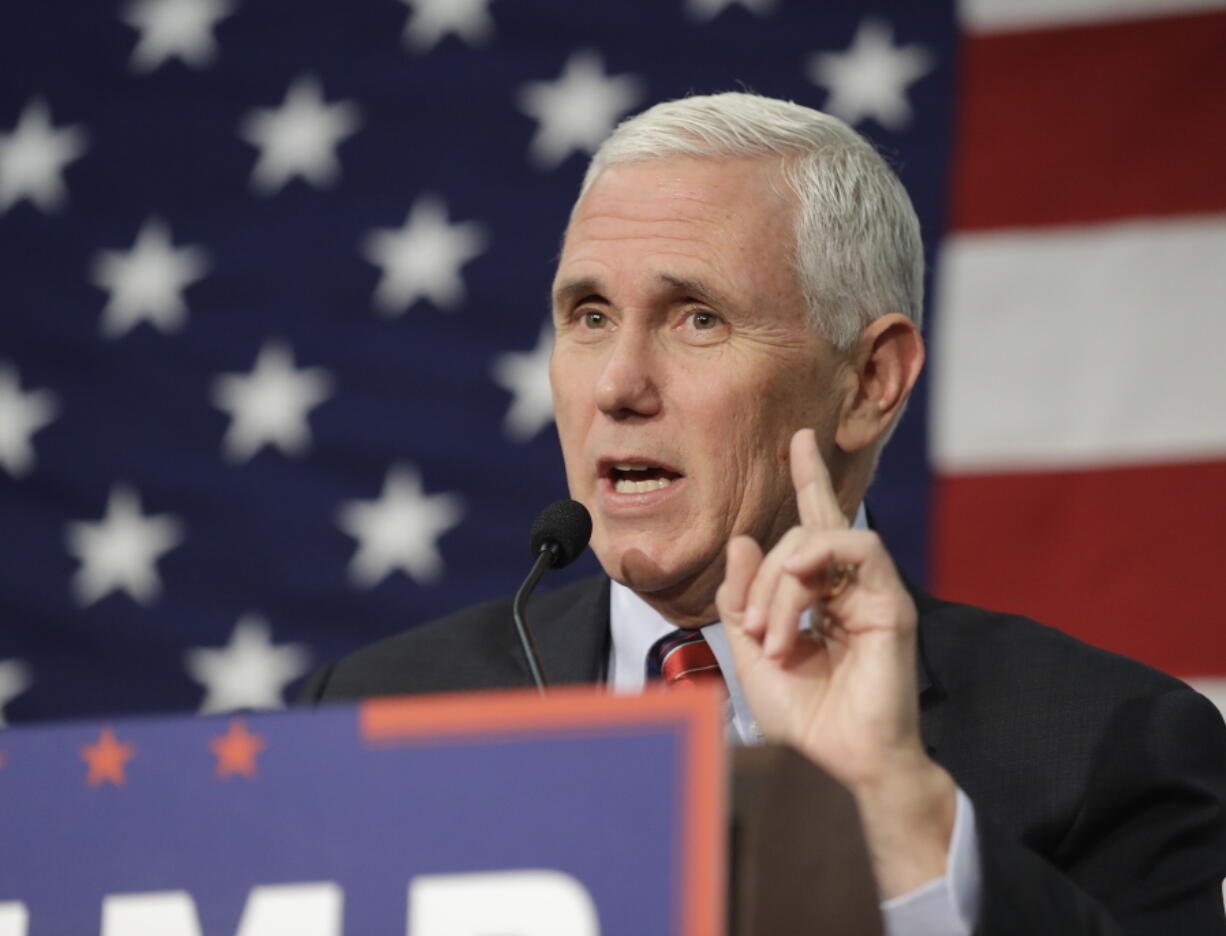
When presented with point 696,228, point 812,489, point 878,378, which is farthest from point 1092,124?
point 812,489

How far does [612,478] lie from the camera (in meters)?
1.70

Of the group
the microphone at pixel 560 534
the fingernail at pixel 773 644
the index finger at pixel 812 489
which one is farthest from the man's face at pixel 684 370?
the fingernail at pixel 773 644

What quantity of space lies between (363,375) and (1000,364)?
1.10 metres

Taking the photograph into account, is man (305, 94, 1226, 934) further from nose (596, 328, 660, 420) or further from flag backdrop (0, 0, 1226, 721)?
flag backdrop (0, 0, 1226, 721)

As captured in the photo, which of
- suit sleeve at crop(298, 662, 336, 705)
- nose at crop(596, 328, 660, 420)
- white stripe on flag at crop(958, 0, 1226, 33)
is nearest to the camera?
nose at crop(596, 328, 660, 420)

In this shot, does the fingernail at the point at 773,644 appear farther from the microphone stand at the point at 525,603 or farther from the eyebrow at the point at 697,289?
the eyebrow at the point at 697,289

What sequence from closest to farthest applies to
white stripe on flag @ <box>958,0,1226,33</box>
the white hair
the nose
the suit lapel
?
the nose
the white hair
the suit lapel
white stripe on flag @ <box>958,0,1226,33</box>

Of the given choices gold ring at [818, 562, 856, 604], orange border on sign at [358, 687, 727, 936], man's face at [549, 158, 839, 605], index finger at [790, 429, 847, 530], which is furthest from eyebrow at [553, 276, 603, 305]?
orange border on sign at [358, 687, 727, 936]

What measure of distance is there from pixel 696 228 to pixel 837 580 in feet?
2.02

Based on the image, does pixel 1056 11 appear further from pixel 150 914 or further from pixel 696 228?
pixel 150 914

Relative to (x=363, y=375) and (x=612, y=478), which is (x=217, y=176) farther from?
(x=612, y=478)

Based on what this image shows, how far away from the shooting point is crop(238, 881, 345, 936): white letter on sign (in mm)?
881

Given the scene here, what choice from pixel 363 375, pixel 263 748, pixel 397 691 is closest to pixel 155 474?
pixel 363 375

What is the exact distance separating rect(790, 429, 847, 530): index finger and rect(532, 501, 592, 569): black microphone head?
0.87ft
